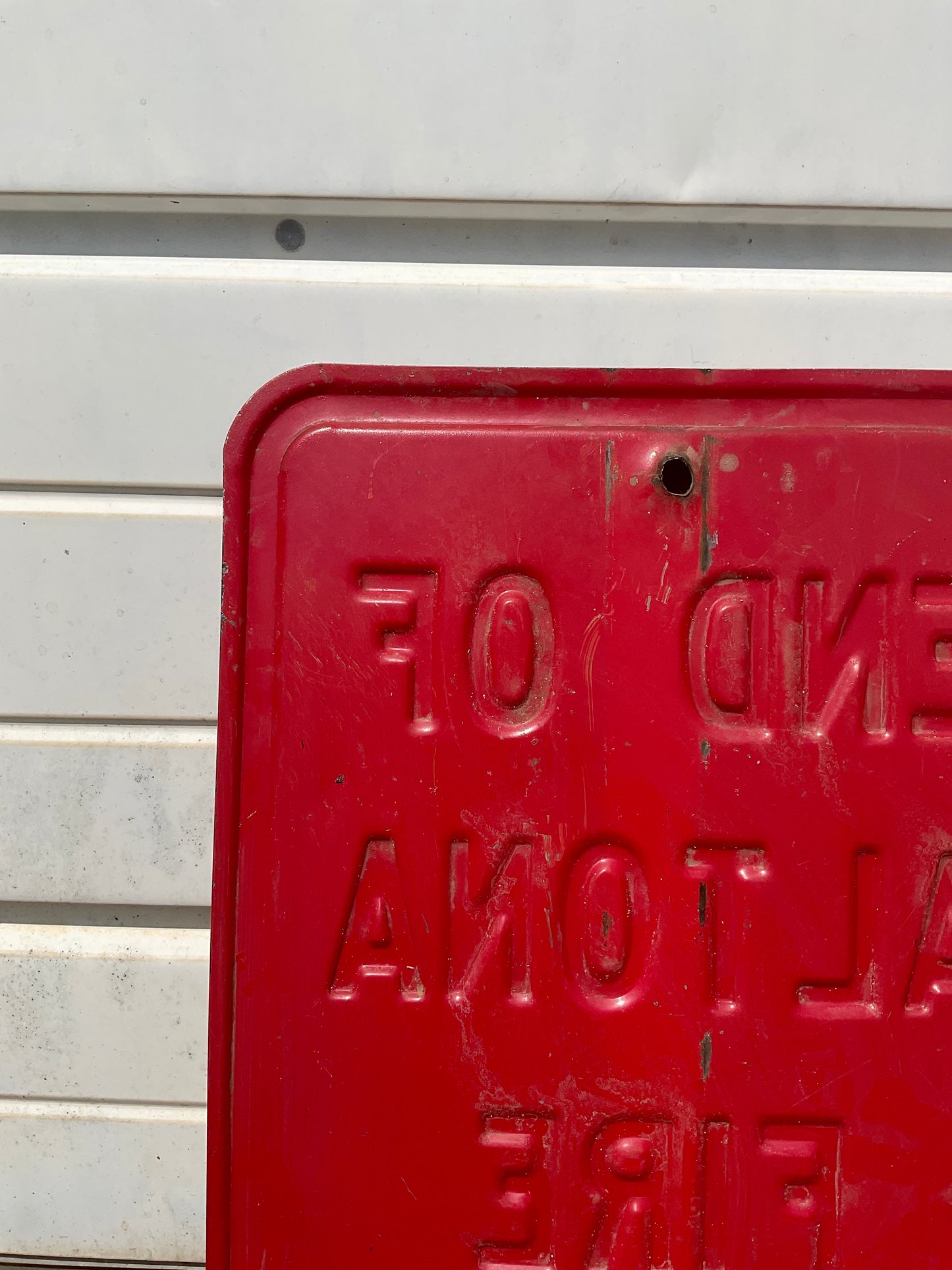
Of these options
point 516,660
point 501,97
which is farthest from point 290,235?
point 516,660

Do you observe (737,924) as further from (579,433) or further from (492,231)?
(492,231)

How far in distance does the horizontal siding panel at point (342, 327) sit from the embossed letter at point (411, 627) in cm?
33

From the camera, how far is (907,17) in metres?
0.85

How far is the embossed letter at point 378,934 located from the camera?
70 centimetres

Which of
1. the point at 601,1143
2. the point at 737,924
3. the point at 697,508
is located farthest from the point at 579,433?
the point at 601,1143

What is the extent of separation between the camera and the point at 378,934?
699 millimetres

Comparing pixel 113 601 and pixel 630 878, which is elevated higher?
pixel 113 601

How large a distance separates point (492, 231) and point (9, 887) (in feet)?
3.17

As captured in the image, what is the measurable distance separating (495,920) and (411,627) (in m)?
0.27

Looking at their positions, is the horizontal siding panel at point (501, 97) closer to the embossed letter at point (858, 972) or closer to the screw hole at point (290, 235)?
the screw hole at point (290, 235)

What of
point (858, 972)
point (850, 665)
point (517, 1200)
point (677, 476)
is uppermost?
point (677, 476)

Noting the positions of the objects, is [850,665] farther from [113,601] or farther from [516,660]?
[113,601]

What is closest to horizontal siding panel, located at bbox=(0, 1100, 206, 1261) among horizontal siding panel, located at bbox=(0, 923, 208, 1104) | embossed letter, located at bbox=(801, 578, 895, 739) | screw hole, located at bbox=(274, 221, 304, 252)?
horizontal siding panel, located at bbox=(0, 923, 208, 1104)

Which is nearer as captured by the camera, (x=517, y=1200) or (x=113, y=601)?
(x=517, y=1200)
